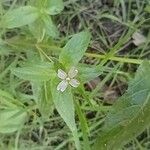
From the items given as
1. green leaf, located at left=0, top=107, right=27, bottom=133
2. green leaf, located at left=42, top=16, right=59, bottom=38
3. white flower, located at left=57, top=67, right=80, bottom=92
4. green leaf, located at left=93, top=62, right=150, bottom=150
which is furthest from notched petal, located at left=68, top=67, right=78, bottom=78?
green leaf, located at left=0, top=107, right=27, bottom=133

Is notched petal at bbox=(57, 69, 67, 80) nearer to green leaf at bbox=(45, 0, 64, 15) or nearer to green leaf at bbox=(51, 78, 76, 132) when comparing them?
green leaf at bbox=(51, 78, 76, 132)

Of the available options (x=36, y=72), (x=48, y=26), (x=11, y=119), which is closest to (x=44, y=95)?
(x=36, y=72)

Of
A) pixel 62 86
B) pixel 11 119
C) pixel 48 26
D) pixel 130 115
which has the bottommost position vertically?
pixel 130 115

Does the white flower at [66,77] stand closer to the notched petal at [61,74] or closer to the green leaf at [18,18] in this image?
the notched petal at [61,74]

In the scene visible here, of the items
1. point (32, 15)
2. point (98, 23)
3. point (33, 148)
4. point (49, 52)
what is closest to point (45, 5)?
point (32, 15)

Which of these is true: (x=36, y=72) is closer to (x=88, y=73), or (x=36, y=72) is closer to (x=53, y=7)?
(x=88, y=73)
